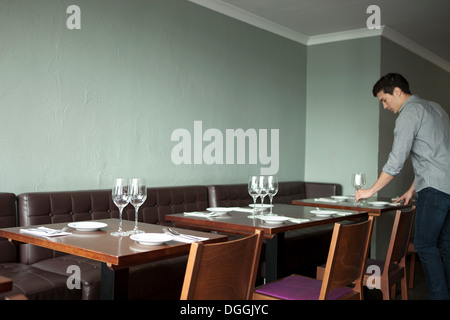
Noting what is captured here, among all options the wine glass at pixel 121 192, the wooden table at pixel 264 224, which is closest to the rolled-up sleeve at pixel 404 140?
the wooden table at pixel 264 224

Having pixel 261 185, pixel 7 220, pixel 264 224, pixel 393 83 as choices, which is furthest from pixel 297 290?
pixel 7 220

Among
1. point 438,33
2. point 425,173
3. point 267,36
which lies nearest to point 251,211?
Answer: point 425,173

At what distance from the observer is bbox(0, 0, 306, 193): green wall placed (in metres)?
3.03

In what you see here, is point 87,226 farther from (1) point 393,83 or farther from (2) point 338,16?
(2) point 338,16

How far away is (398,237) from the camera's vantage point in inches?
109

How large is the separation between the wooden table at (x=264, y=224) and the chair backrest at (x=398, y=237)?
14.5 inches

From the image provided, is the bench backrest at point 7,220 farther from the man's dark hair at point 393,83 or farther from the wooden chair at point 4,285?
the man's dark hair at point 393,83

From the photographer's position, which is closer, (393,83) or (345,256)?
(345,256)

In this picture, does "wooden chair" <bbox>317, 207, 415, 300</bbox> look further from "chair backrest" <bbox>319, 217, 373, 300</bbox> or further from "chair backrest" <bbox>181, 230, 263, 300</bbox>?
"chair backrest" <bbox>181, 230, 263, 300</bbox>

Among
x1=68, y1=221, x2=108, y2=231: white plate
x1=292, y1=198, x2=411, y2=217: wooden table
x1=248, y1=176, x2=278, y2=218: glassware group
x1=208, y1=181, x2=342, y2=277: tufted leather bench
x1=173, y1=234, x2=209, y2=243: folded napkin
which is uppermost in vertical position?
x1=248, y1=176, x2=278, y2=218: glassware group

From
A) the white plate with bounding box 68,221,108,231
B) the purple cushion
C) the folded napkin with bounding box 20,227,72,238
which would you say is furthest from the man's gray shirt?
the folded napkin with bounding box 20,227,72,238

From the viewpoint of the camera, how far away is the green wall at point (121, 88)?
3025mm

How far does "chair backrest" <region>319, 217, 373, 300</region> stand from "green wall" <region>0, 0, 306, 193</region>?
2.12 m

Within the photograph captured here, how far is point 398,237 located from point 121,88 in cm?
236
